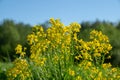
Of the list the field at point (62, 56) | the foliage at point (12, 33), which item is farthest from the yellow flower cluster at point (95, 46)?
the foliage at point (12, 33)

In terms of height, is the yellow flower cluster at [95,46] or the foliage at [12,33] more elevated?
the foliage at [12,33]

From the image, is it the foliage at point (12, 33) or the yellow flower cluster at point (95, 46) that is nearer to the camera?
the yellow flower cluster at point (95, 46)

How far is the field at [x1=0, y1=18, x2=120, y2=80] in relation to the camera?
568 centimetres

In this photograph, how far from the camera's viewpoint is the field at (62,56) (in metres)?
5.68

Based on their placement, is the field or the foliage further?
the foliage

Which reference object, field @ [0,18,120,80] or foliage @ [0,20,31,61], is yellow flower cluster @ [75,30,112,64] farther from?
foliage @ [0,20,31,61]

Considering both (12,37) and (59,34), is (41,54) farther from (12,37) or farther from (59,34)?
(12,37)

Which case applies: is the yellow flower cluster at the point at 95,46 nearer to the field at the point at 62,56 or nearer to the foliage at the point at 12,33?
the field at the point at 62,56

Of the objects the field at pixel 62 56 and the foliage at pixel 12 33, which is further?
the foliage at pixel 12 33

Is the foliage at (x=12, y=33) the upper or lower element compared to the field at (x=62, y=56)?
upper

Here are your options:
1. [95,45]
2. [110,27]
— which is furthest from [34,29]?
[110,27]

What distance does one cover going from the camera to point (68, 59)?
19.0 ft

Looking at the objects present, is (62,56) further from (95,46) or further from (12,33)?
(12,33)

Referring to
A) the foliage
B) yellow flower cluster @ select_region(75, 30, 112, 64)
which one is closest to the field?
yellow flower cluster @ select_region(75, 30, 112, 64)
